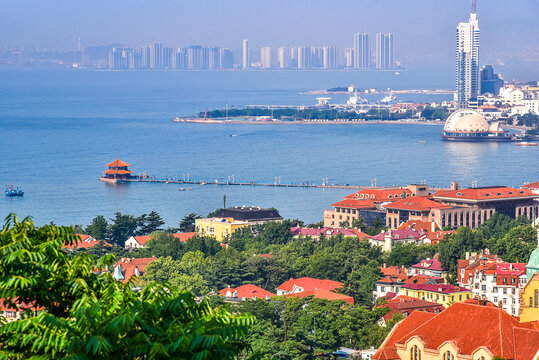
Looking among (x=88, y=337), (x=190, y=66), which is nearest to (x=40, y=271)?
(x=88, y=337)

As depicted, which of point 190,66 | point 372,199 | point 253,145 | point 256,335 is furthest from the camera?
point 190,66

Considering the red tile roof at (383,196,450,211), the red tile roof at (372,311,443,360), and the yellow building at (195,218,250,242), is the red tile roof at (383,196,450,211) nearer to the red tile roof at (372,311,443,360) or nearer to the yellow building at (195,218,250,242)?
the yellow building at (195,218,250,242)

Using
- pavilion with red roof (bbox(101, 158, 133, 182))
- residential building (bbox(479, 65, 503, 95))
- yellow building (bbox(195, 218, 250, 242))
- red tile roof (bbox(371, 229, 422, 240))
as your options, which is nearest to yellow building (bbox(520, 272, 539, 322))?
red tile roof (bbox(371, 229, 422, 240))

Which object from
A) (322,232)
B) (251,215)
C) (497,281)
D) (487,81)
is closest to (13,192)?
(251,215)

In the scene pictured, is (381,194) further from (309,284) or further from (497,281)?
(497,281)

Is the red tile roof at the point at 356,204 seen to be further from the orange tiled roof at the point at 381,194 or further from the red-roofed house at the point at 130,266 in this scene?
the red-roofed house at the point at 130,266

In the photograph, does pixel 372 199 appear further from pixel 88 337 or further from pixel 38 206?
pixel 88 337
